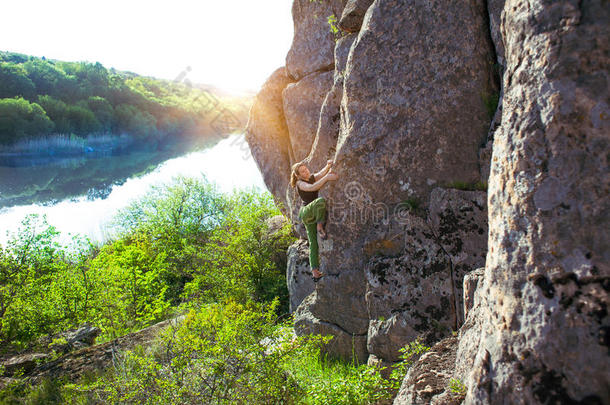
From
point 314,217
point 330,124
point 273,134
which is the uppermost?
point 330,124

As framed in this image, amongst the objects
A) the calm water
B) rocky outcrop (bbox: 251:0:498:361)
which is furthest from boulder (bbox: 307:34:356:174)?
the calm water

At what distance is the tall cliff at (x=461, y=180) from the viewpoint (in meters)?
2.55

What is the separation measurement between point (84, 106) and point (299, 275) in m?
82.1

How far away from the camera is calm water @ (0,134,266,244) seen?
41.2 m

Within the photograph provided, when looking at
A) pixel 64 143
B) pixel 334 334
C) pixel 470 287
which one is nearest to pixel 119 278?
pixel 334 334

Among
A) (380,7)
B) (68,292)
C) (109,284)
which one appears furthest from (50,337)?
(380,7)

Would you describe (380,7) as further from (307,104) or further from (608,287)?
(608,287)

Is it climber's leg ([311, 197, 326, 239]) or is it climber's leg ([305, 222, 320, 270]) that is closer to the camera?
climber's leg ([311, 197, 326, 239])

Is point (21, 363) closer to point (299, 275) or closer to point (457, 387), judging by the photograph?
point (299, 275)

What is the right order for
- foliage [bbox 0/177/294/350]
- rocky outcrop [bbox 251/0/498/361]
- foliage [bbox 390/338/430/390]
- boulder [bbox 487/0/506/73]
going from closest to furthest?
foliage [bbox 390/338/430/390] < boulder [bbox 487/0/506/73] < rocky outcrop [bbox 251/0/498/361] < foliage [bbox 0/177/294/350]

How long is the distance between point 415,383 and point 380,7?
6.13 meters

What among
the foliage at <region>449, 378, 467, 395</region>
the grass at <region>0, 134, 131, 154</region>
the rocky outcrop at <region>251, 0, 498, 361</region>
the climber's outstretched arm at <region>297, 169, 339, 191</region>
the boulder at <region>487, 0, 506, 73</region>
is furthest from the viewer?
the grass at <region>0, 134, 131, 154</region>

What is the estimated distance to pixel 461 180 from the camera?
21.1 feet

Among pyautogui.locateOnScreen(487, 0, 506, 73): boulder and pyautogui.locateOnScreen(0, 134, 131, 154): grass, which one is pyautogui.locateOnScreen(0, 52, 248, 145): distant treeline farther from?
pyautogui.locateOnScreen(487, 0, 506, 73): boulder
